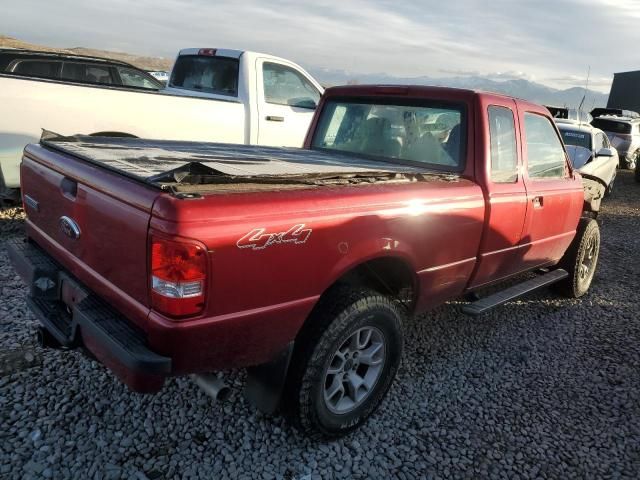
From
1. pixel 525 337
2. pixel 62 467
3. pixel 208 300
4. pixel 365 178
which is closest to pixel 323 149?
pixel 365 178

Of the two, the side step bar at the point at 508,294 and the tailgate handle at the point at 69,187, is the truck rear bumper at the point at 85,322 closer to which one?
the tailgate handle at the point at 69,187

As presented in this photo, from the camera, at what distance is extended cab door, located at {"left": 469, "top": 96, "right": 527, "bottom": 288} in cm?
337

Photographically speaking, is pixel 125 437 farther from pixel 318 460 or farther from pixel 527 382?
pixel 527 382

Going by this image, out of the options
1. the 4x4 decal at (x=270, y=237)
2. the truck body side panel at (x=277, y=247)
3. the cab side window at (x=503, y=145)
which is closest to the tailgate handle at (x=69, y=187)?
the truck body side panel at (x=277, y=247)

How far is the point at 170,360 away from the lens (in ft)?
6.45

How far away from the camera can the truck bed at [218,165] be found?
2096 millimetres

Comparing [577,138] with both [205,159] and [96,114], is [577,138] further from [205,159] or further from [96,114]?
[205,159]

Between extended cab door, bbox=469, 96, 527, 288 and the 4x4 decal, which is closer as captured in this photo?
the 4x4 decal

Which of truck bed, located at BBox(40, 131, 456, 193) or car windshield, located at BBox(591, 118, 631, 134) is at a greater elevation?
car windshield, located at BBox(591, 118, 631, 134)

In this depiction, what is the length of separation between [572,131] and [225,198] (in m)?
9.78

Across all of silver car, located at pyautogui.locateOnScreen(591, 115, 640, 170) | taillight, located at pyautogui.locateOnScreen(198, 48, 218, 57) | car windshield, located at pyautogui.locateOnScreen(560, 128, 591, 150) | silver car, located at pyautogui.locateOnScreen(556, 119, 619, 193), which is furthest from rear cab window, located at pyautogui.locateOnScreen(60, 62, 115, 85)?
silver car, located at pyautogui.locateOnScreen(591, 115, 640, 170)

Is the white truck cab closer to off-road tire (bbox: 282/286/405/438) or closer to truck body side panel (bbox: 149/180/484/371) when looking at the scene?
truck body side panel (bbox: 149/180/484/371)

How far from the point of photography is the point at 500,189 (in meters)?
3.43

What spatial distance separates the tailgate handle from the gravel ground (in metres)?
1.19
